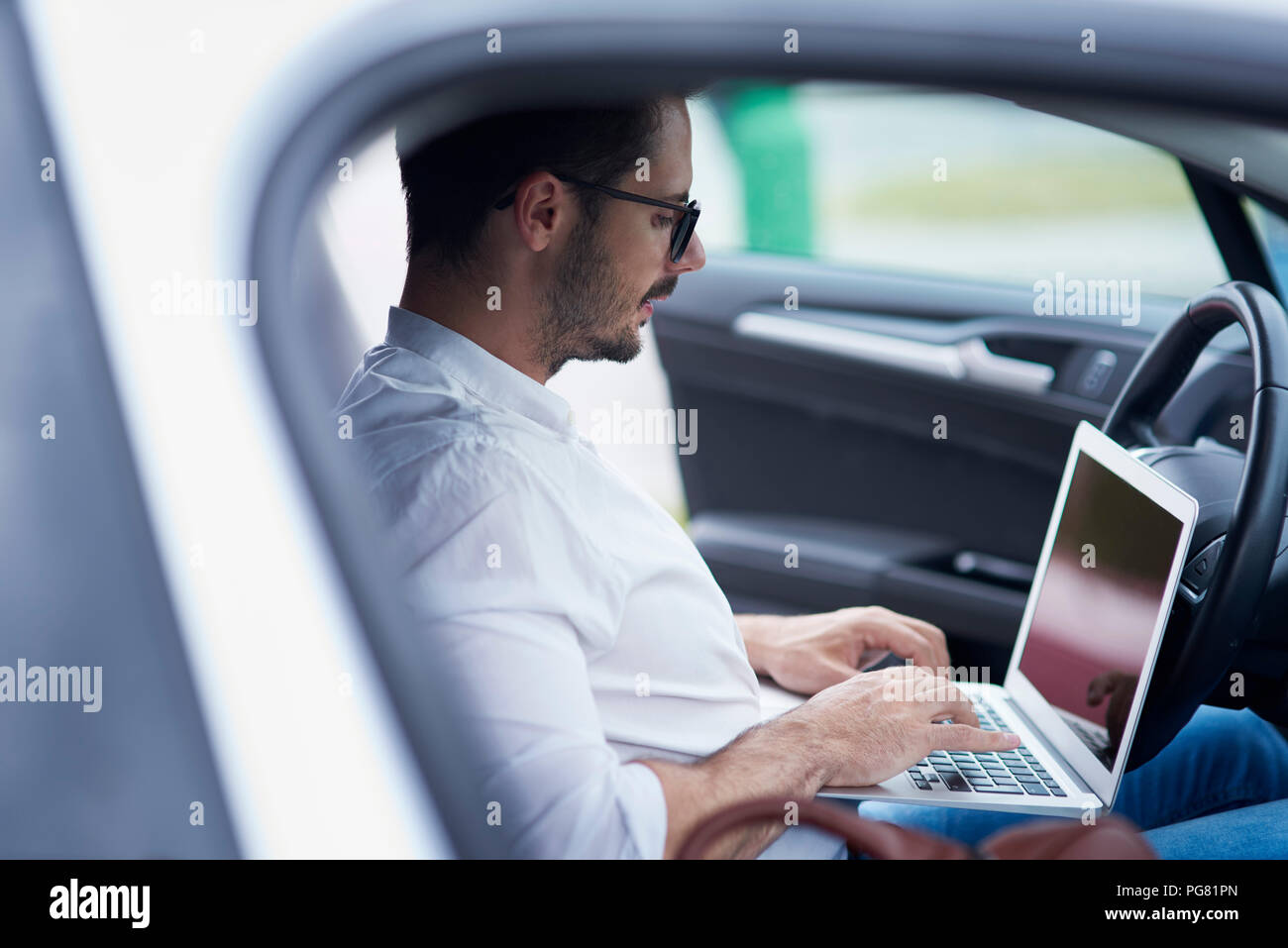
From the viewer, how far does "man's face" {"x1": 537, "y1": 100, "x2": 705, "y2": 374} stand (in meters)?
1.36

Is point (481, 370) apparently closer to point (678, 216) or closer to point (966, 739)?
point (678, 216)

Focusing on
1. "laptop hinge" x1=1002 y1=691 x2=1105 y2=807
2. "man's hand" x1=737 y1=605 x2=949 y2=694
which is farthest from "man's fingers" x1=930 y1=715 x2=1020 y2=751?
"man's hand" x1=737 y1=605 x2=949 y2=694

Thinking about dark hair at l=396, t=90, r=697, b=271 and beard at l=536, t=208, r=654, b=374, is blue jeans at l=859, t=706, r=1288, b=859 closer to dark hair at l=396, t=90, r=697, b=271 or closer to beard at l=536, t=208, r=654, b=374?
beard at l=536, t=208, r=654, b=374

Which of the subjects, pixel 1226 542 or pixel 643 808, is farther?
pixel 1226 542

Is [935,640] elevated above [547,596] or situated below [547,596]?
below

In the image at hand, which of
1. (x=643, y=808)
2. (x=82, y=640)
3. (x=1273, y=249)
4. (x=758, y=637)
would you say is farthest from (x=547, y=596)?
(x=1273, y=249)

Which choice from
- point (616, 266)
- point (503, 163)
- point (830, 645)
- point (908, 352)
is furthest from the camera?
point (908, 352)

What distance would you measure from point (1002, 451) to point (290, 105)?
2024 millimetres

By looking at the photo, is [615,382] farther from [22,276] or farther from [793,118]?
[22,276]

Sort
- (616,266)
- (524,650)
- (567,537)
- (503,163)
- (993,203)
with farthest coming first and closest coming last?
(993,203) → (616,266) → (503,163) → (567,537) → (524,650)

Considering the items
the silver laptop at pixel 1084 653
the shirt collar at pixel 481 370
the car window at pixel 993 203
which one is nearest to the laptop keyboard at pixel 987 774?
the silver laptop at pixel 1084 653

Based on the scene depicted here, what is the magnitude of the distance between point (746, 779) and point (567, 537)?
0.96 feet

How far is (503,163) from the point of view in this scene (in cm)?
127
